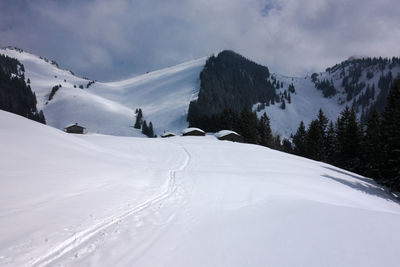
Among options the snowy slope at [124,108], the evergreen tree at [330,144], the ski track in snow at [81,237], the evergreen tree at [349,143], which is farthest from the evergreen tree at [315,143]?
the snowy slope at [124,108]

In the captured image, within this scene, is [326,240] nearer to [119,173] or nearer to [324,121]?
[119,173]

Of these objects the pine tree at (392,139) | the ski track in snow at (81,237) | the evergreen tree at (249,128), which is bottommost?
the ski track in snow at (81,237)

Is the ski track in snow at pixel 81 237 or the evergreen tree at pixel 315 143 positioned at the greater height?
the evergreen tree at pixel 315 143

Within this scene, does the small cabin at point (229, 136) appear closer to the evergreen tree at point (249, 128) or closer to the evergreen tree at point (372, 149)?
the evergreen tree at point (249, 128)

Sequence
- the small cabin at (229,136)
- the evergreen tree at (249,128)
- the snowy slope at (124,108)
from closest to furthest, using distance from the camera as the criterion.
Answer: the evergreen tree at (249,128), the small cabin at (229,136), the snowy slope at (124,108)

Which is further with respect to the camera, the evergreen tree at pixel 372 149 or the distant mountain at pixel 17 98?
the distant mountain at pixel 17 98

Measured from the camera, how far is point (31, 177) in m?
8.15

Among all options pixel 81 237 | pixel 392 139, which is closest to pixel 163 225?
pixel 81 237

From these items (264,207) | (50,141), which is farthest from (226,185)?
(50,141)

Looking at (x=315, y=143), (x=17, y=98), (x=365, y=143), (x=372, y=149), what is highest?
(x=17, y=98)

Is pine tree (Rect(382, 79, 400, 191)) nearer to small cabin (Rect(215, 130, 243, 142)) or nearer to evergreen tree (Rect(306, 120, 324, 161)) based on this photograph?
evergreen tree (Rect(306, 120, 324, 161))

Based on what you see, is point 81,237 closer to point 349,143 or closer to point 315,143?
point 349,143

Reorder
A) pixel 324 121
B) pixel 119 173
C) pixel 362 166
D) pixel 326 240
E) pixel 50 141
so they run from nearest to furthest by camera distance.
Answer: pixel 326 240, pixel 119 173, pixel 50 141, pixel 362 166, pixel 324 121

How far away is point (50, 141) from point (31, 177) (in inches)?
237
